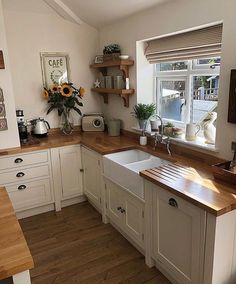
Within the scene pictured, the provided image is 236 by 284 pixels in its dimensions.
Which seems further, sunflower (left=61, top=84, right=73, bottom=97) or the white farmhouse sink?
sunflower (left=61, top=84, right=73, bottom=97)

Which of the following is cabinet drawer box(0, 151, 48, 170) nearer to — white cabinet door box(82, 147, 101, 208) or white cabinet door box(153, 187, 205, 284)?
white cabinet door box(82, 147, 101, 208)

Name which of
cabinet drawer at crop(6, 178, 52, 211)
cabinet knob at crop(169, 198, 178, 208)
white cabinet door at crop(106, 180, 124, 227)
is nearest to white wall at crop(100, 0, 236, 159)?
cabinet knob at crop(169, 198, 178, 208)

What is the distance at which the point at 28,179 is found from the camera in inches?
112

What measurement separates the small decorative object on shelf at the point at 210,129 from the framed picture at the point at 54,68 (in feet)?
6.39

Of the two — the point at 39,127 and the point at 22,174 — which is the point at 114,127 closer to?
the point at 39,127

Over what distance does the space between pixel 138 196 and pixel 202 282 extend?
743 mm

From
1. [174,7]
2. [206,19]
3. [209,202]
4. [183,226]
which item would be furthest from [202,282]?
[174,7]

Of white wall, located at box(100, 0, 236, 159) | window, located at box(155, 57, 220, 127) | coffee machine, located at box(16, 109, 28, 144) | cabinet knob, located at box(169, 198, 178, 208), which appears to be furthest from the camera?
coffee machine, located at box(16, 109, 28, 144)

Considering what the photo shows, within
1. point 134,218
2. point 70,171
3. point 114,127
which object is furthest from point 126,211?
point 114,127

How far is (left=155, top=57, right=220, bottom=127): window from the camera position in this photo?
2293 mm

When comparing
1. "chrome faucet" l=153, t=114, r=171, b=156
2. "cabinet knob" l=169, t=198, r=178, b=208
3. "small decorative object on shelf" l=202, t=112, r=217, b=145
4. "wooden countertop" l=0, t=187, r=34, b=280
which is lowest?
"cabinet knob" l=169, t=198, r=178, b=208

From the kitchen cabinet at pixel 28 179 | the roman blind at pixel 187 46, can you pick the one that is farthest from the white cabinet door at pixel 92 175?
the roman blind at pixel 187 46

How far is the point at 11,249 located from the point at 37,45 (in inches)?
105

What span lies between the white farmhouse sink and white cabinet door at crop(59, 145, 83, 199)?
0.61m
